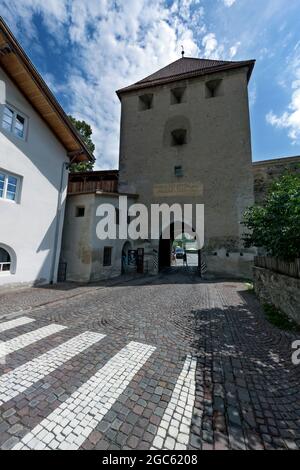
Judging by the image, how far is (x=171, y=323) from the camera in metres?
5.29

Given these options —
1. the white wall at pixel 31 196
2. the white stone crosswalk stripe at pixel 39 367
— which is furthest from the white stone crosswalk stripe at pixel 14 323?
the white wall at pixel 31 196

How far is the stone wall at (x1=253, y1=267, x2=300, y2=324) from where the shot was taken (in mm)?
A: 5168

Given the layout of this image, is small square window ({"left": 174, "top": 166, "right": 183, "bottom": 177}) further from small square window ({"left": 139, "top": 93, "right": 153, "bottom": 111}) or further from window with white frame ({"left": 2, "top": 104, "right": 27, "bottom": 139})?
window with white frame ({"left": 2, "top": 104, "right": 27, "bottom": 139})

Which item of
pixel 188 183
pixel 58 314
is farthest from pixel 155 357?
pixel 188 183

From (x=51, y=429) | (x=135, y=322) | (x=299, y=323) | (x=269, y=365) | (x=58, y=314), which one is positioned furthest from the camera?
(x=58, y=314)

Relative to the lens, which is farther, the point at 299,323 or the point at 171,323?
the point at 171,323

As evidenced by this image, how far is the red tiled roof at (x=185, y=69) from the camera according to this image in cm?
1647

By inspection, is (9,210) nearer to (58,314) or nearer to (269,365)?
(58,314)

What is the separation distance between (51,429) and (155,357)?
1864 millimetres

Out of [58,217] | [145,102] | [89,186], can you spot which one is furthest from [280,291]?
[145,102]

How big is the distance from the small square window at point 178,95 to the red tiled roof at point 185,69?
81 centimetres

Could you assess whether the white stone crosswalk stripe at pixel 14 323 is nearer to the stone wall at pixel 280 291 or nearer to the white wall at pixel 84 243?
the white wall at pixel 84 243

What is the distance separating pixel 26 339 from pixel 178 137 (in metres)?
18.6

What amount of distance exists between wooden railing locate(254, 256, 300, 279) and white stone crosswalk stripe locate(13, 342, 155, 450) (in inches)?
178
